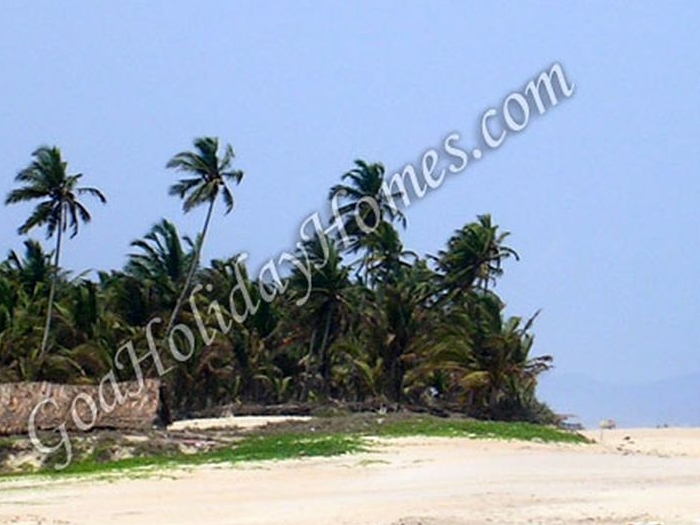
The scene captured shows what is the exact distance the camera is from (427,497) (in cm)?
1708

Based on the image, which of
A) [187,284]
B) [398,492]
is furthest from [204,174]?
[398,492]

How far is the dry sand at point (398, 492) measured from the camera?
14742mm

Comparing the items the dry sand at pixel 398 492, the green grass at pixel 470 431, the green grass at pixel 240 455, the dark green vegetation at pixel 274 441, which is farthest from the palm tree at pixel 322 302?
the dry sand at pixel 398 492

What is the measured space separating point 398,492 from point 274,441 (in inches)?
406

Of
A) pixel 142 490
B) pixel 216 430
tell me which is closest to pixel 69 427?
pixel 216 430

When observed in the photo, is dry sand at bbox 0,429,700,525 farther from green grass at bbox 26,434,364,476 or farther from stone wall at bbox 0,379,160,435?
stone wall at bbox 0,379,160,435

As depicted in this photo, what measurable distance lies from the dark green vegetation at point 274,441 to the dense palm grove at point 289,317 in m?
9.55

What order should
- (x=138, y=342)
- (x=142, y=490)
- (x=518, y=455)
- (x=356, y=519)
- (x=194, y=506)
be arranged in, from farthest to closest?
(x=138, y=342), (x=518, y=455), (x=142, y=490), (x=194, y=506), (x=356, y=519)

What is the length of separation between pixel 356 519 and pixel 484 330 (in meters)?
28.6

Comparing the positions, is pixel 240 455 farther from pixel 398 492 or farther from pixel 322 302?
pixel 322 302

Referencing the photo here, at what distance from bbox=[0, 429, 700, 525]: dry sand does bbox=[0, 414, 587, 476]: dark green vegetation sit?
144 cm

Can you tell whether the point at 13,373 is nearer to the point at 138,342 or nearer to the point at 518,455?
the point at 138,342

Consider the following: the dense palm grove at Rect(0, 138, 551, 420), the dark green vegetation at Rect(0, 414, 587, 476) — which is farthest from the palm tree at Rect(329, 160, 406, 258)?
the dark green vegetation at Rect(0, 414, 587, 476)

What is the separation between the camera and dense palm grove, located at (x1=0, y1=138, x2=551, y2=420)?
42.8 meters
